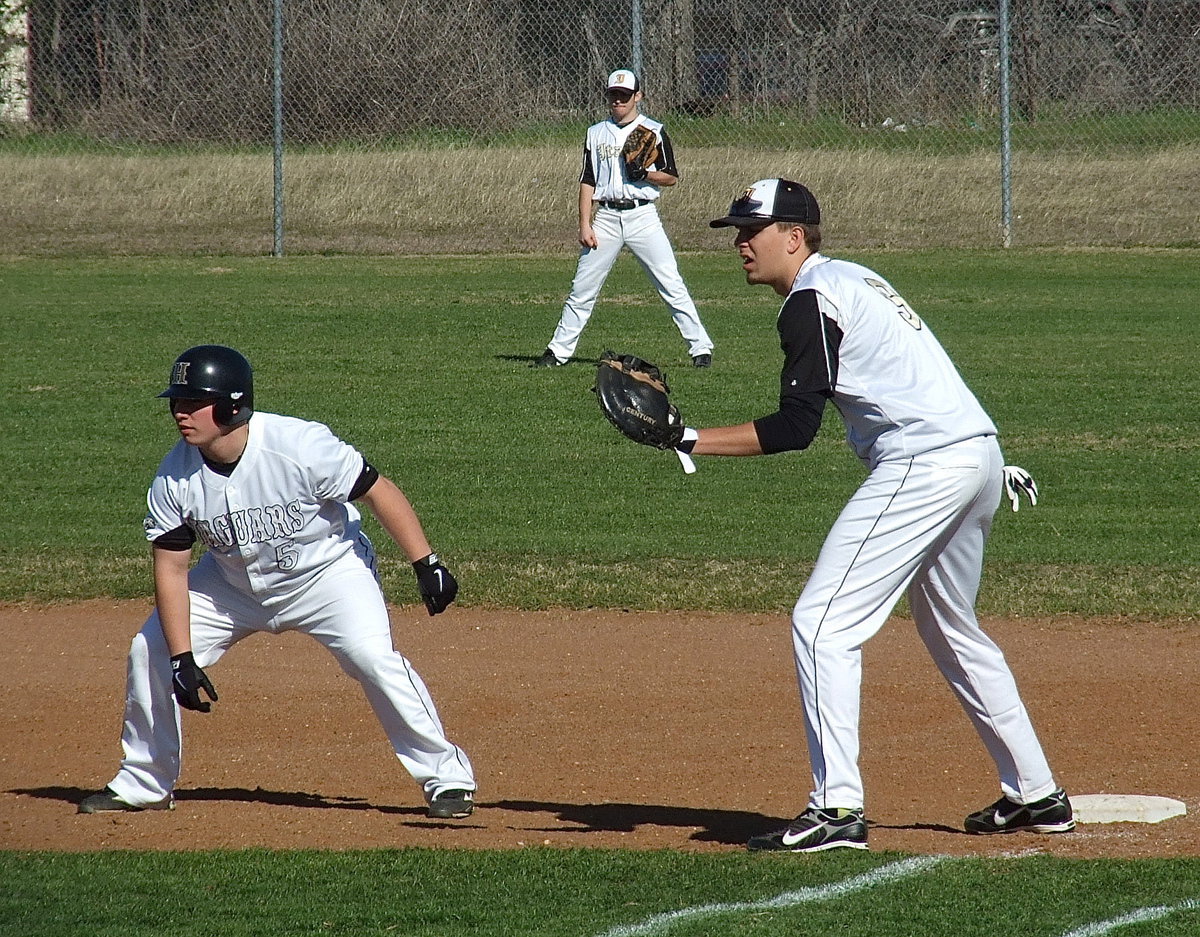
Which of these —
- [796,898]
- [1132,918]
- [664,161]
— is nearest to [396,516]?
[796,898]

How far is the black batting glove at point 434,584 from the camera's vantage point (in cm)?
503

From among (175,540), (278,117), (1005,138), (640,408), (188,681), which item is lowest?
(188,681)

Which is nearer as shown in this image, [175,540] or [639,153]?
[175,540]

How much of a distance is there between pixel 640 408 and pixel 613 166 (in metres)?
8.38

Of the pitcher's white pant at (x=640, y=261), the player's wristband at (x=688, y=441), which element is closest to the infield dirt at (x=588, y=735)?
the player's wristband at (x=688, y=441)

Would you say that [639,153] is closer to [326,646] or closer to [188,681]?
[326,646]

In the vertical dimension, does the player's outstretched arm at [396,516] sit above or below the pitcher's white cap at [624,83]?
below

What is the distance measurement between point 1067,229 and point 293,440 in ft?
51.8

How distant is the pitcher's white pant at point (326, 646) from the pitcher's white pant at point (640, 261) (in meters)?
7.58

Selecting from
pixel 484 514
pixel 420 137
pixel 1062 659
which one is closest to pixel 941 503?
pixel 1062 659

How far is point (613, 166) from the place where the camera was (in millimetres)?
12828

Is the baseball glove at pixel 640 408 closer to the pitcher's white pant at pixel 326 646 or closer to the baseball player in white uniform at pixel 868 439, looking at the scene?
the baseball player in white uniform at pixel 868 439

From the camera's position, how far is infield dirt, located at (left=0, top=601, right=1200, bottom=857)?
5199 millimetres

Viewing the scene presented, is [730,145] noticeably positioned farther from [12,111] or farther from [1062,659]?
[1062,659]
